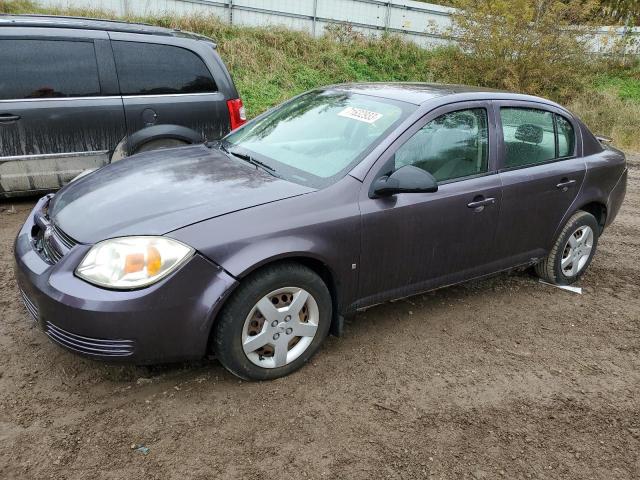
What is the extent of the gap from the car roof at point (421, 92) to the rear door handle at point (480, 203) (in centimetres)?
70

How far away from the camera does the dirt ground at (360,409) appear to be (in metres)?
2.51

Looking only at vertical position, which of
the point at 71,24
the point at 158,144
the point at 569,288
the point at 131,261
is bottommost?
the point at 569,288

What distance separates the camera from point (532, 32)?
1513 cm

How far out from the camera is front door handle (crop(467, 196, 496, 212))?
11.9 ft

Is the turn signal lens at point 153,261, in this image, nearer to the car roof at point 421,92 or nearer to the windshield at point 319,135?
the windshield at point 319,135

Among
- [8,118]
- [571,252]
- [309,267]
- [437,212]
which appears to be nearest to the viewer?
[309,267]

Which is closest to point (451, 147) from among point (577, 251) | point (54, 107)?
point (577, 251)

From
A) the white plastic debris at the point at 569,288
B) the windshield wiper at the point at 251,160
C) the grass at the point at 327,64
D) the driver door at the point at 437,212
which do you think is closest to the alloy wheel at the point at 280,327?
the driver door at the point at 437,212

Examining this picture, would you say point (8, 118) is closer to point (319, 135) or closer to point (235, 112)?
point (235, 112)

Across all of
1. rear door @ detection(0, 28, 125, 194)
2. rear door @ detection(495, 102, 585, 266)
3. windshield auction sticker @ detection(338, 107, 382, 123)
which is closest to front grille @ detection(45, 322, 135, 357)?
windshield auction sticker @ detection(338, 107, 382, 123)

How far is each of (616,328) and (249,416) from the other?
9.33 feet

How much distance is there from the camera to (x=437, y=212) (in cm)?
346

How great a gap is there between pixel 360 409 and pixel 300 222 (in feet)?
3.39

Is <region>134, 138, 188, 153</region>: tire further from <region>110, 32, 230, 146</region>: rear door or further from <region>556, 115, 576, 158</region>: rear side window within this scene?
<region>556, 115, 576, 158</region>: rear side window
